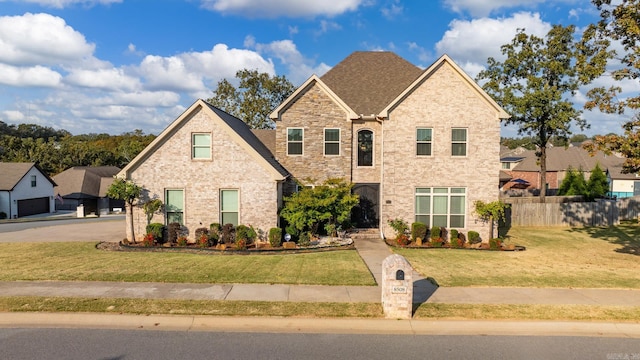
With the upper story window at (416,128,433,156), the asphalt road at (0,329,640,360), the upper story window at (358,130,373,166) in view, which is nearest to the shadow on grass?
the upper story window at (416,128,433,156)

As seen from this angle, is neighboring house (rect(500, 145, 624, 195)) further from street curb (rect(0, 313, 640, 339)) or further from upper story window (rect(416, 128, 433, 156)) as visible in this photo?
street curb (rect(0, 313, 640, 339))

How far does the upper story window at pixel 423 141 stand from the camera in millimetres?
19141

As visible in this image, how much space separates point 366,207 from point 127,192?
12.0 m

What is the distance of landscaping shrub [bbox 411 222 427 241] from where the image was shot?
18.5 meters

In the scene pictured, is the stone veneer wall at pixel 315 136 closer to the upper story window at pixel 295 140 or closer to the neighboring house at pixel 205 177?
the upper story window at pixel 295 140

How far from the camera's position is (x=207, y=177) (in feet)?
58.7

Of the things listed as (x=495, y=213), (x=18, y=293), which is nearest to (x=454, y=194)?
(x=495, y=213)

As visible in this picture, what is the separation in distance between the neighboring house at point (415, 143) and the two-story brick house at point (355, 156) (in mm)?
51

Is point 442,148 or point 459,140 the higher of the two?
point 459,140

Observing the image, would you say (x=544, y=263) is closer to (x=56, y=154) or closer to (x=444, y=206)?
(x=444, y=206)

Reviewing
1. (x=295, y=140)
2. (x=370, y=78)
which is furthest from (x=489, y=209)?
(x=295, y=140)

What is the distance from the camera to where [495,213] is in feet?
60.4

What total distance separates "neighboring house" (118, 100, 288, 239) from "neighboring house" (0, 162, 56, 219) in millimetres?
32671

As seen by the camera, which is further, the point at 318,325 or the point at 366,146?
the point at 366,146
